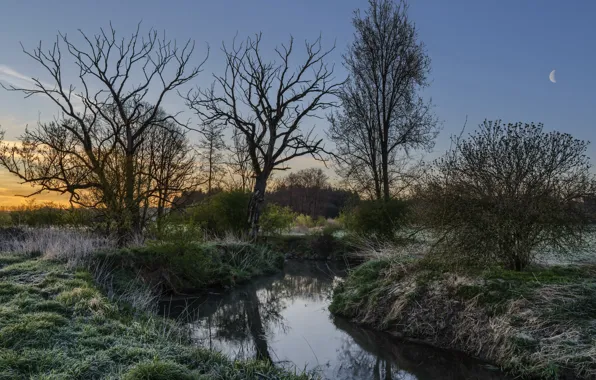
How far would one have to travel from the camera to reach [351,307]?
30.7 feet

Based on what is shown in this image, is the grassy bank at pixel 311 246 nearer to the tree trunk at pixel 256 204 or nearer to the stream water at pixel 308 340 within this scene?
the tree trunk at pixel 256 204

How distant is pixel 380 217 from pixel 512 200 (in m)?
7.64

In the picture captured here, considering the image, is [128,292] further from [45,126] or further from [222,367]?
[45,126]

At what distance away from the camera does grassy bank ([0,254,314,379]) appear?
150 inches

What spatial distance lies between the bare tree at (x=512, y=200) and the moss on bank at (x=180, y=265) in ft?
21.2

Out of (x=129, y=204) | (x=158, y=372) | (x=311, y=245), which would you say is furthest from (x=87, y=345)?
(x=311, y=245)

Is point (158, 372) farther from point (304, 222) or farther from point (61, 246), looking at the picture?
point (304, 222)

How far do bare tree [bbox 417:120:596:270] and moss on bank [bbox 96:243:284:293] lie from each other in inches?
254

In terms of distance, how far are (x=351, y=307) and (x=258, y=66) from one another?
11.9 metres

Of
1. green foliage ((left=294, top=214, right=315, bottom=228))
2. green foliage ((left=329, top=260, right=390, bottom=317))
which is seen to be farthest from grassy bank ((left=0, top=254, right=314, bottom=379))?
green foliage ((left=294, top=214, right=315, bottom=228))

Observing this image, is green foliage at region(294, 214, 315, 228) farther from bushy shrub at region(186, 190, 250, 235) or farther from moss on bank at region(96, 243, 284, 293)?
moss on bank at region(96, 243, 284, 293)

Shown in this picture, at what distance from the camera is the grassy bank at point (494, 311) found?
18.8 ft

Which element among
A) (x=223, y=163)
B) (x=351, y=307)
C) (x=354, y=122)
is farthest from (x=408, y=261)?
(x=223, y=163)

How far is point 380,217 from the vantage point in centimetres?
1559
